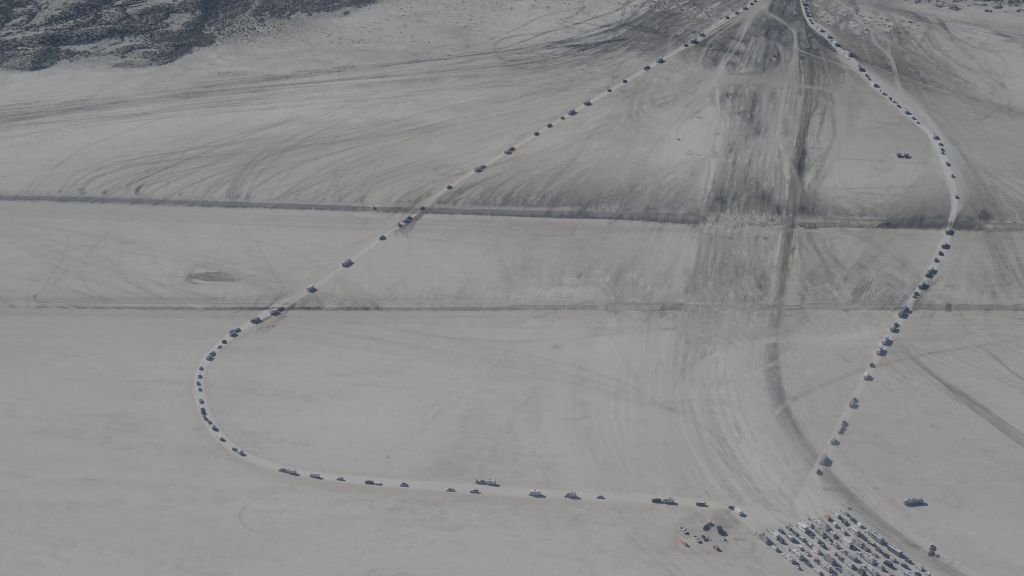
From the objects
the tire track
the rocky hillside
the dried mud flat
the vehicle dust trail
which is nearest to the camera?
the dried mud flat

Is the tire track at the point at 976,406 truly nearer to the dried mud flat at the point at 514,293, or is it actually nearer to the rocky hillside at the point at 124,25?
the dried mud flat at the point at 514,293

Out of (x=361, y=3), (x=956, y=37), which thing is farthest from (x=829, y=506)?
(x=361, y=3)

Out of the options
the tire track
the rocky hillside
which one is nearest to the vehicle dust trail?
the tire track

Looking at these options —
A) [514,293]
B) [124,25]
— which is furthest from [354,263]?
[124,25]

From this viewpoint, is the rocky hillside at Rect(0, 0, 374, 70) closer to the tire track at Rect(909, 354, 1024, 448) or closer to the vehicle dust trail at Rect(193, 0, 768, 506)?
the vehicle dust trail at Rect(193, 0, 768, 506)

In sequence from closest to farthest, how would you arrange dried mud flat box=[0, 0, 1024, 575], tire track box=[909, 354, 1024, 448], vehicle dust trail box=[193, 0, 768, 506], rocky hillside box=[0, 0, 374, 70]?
dried mud flat box=[0, 0, 1024, 575] → vehicle dust trail box=[193, 0, 768, 506] → tire track box=[909, 354, 1024, 448] → rocky hillside box=[0, 0, 374, 70]

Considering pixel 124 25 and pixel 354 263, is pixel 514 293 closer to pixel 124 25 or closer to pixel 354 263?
pixel 354 263
